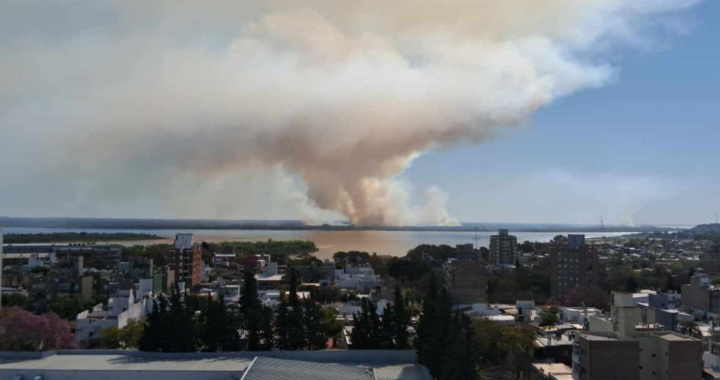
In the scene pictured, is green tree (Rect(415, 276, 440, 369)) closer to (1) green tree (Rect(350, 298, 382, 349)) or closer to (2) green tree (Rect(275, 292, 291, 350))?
(1) green tree (Rect(350, 298, 382, 349))

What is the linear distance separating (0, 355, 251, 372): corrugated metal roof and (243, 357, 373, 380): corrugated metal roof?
0.49 meters

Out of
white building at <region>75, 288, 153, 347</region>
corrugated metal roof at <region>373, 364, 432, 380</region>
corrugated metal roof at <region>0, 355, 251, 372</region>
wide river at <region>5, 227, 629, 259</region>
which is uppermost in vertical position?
corrugated metal roof at <region>0, 355, 251, 372</region>

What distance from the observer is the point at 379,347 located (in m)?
13.5

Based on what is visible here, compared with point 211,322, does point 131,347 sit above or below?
below

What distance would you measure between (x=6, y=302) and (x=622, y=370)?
72.4 ft

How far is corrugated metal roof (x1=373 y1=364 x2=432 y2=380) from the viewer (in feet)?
37.0

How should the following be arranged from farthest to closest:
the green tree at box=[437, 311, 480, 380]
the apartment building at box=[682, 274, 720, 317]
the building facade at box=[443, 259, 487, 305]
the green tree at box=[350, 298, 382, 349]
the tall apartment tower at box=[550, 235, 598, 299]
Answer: the tall apartment tower at box=[550, 235, 598, 299] < the building facade at box=[443, 259, 487, 305] < the apartment building at box=[682, 274, 720, 317] < the green tree at box=[350, 298, 382, 349] < the green tree at box=[437, 311, 480, 380]

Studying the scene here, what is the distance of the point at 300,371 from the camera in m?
11.2

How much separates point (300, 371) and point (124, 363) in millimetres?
3536

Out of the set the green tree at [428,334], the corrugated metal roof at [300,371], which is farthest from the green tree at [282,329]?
the green tree at [428,334]

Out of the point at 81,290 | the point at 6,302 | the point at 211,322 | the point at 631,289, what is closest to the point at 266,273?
the point at 81,290

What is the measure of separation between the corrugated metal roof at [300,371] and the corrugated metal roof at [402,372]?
0.22m

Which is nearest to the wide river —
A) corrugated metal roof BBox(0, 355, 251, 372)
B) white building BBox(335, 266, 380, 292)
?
white building BBox(335, 266, 380, 292)

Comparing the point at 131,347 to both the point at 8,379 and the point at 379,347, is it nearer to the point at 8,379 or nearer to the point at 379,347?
the point at 8,379
